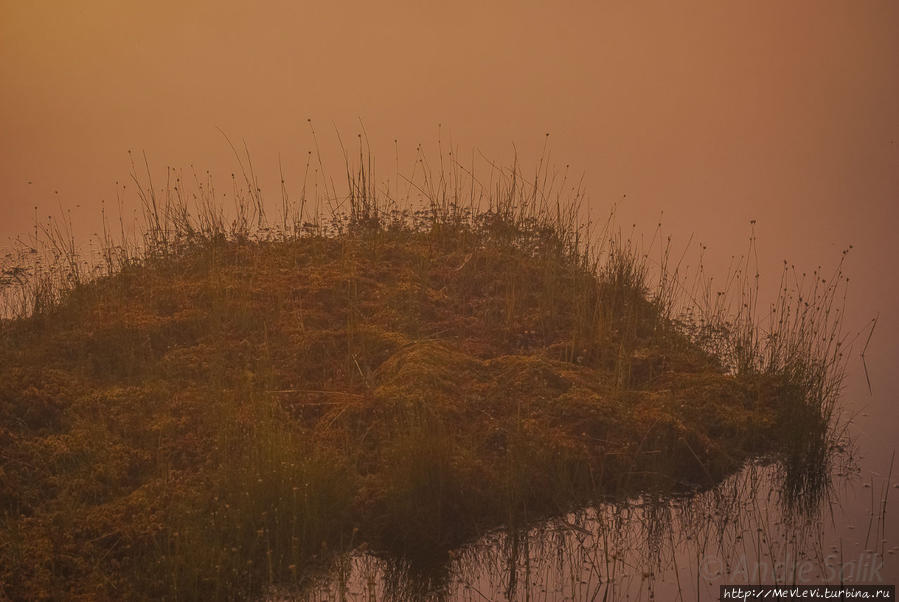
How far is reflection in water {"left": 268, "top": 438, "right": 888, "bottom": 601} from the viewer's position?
3844 millimetres

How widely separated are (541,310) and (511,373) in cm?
96

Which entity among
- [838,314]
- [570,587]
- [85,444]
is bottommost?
[570,587]

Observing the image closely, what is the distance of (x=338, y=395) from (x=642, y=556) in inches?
78.1

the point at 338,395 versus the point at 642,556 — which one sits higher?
the point at 338,395

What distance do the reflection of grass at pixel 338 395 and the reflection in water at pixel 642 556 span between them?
0.46 ft

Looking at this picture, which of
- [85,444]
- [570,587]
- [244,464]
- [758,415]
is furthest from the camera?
[758,415]

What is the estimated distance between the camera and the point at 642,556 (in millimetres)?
4098

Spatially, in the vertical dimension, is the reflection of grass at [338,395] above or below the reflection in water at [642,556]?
above

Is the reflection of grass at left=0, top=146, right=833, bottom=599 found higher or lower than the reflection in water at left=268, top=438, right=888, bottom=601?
higher

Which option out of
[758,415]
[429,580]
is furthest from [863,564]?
[429,580]

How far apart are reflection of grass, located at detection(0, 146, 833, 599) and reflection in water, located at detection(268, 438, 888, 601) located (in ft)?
0.46

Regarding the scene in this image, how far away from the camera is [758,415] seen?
5.25m

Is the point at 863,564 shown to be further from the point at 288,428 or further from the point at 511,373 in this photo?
the point at 288,428

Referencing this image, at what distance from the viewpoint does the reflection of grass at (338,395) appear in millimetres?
4129
